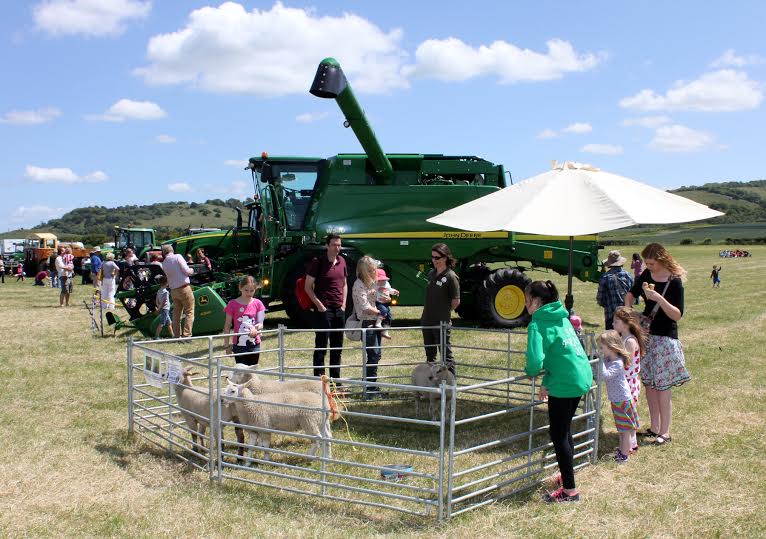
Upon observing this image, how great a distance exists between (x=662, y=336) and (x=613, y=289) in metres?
2.15

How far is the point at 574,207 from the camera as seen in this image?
5.54 m

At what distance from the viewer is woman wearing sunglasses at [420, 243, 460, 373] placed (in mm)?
6992

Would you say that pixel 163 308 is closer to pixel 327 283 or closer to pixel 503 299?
pixel 327 283

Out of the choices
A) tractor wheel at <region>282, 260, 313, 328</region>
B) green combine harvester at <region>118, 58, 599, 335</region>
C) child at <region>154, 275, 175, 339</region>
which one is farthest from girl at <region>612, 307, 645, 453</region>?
child at <region>154, 275, 175, 339</region>

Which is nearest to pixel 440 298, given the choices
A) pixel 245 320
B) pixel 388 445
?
pixel 388 445

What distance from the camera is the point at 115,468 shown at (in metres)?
5.40

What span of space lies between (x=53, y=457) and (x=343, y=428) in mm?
2524

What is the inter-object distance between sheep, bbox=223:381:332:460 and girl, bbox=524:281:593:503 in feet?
5.48

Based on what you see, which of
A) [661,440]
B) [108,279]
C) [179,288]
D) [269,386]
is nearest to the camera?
[269,386]

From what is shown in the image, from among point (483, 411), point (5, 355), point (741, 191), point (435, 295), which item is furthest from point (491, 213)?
point (741, 191)

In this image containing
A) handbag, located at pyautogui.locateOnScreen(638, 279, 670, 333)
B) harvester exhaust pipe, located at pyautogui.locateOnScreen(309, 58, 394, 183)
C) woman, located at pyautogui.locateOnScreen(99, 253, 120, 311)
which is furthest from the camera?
woman, located at pyautogui.locateOnScreen(99, 253, 120, 311)

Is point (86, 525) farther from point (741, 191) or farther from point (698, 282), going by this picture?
point (741, 191)

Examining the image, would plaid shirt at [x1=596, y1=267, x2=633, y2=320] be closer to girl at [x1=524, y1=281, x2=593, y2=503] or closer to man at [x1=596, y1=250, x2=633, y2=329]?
man at [x1=596, y1=250, x2=633, y2=329]

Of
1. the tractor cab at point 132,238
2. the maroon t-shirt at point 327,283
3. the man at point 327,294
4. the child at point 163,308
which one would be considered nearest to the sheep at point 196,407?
the man at point 327,294
